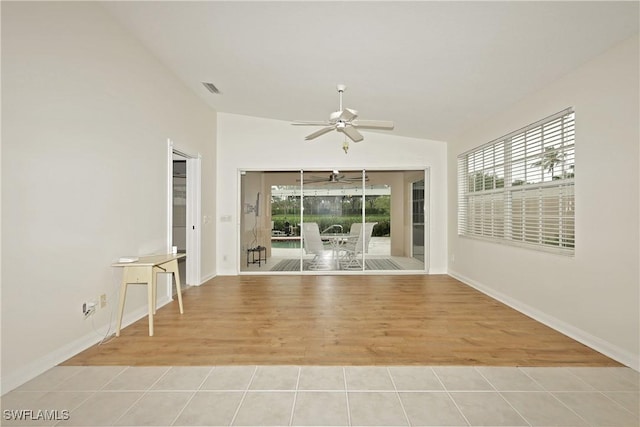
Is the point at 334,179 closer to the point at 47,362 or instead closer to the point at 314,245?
the point at 314,245

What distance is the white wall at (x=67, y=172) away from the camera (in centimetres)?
211

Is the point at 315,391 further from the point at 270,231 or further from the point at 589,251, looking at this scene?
the point at 270,231

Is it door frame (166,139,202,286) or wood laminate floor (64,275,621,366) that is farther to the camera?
door frame (166,139,202,286)

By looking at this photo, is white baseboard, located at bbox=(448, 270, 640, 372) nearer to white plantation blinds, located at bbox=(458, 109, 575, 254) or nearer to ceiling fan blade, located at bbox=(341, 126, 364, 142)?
white plantation blinds, located at bbox=(458, 109, 575, 254)

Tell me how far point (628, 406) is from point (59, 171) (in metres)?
4.22

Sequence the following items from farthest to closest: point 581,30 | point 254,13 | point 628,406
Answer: point 254,13 < point 581,30 < point 628,406

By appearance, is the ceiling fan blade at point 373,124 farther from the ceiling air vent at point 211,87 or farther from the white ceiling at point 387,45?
the ceiling air vent at point 211,87

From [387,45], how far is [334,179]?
10.6 feet

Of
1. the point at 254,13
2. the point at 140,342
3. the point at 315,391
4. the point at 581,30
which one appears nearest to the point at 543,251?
the point at 581,30

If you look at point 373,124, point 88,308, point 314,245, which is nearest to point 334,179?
point 314,245

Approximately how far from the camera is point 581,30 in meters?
2.41

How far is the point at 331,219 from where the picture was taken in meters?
6.02

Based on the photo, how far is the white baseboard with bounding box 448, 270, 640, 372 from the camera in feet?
7.99

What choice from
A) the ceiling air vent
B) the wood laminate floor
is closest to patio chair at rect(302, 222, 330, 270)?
the wood laminate floor
